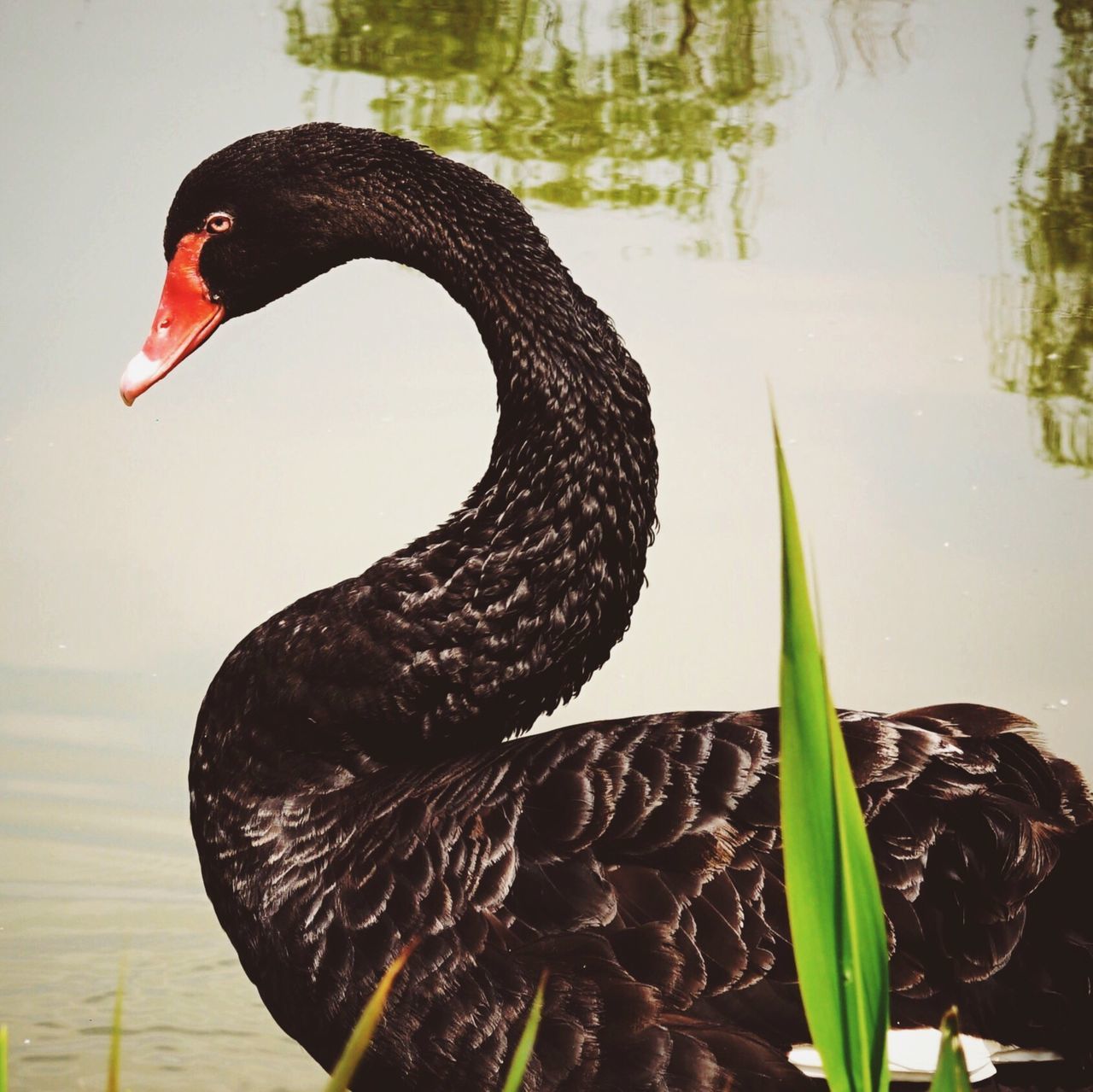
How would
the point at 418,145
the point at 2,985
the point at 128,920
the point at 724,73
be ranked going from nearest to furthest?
the point at 418,145 → the point at 2,985 → the point at 128,920 → the point at 724,73

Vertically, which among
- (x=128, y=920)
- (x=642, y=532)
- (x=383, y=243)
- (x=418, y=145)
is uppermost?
(x=418, y=145)

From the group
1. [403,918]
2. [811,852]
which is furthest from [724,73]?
[811,852]

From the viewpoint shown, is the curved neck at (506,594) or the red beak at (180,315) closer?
the curved neck at (506,594)

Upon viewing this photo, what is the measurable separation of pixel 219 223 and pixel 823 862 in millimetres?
1748

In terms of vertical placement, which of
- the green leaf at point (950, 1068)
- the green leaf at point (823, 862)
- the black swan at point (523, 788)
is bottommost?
the black swan at point (523, 788)

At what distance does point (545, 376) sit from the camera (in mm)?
2025

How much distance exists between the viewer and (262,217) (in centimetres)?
214

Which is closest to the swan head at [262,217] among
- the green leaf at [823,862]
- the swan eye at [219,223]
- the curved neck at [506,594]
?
the swan eye at [219,223]

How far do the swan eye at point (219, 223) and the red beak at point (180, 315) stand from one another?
0.6 inches

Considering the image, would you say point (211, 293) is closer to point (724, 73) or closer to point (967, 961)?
point (967, 961)

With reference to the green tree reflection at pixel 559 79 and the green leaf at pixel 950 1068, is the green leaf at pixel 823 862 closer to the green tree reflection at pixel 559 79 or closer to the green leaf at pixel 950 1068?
the green leaf at pixel 950 1068

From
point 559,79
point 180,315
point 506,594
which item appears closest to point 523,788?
point 506,594

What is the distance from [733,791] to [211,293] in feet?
3.76

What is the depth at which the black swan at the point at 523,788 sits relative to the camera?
5.25 ft
